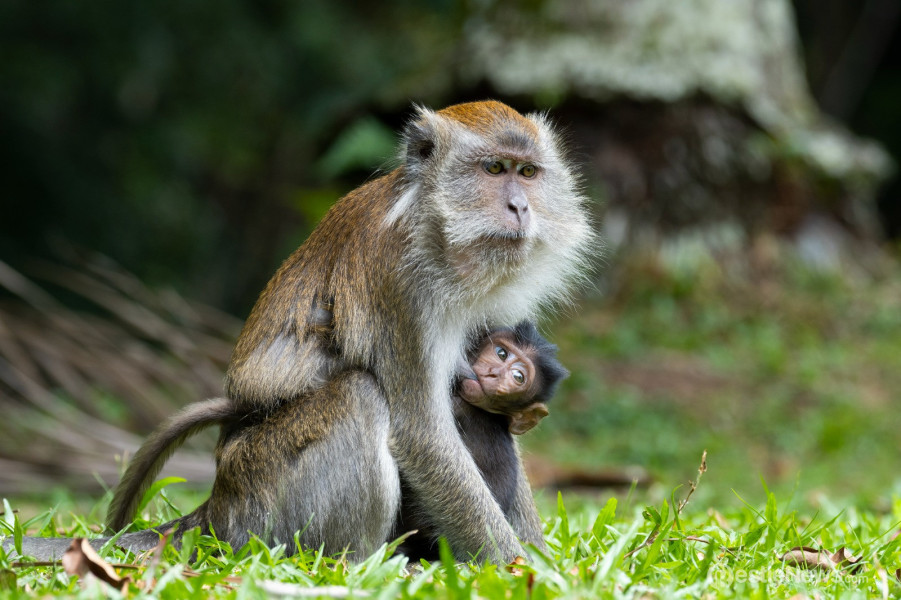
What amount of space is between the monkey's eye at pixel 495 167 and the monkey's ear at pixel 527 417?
3.55ft

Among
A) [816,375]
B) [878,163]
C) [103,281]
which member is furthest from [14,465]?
[878,163]

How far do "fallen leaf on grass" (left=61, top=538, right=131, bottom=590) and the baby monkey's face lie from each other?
1.77 meters

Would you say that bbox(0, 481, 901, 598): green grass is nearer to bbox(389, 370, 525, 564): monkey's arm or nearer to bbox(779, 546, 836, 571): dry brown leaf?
bbox(779, 546, 836, 571): dry brown leaf

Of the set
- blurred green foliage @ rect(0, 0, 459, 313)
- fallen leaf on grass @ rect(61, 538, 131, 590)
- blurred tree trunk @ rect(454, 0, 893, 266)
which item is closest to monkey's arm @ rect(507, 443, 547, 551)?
fallen leaf on grass @ rect(61, 538, 131, 590)

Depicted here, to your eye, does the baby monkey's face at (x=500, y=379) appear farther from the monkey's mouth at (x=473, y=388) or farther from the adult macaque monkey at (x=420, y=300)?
the adult macaque monkey at (x=420, y=300)

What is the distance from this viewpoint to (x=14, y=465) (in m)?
7.71

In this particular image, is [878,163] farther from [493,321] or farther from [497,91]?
[493,321]

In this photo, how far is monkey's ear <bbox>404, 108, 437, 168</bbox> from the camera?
4477 mm

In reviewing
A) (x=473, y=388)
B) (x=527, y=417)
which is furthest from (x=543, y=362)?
(x=473, y=388)

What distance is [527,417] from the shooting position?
462cm

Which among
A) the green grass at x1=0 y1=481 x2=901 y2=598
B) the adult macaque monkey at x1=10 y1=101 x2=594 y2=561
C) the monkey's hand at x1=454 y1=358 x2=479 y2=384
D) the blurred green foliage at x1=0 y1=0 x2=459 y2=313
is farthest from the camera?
the blurred green foliage at x1=0 y1=0 x2=459 y2=313

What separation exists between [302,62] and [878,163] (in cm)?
815

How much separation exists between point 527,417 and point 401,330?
0.84m

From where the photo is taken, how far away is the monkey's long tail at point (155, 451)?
14.3 feet
